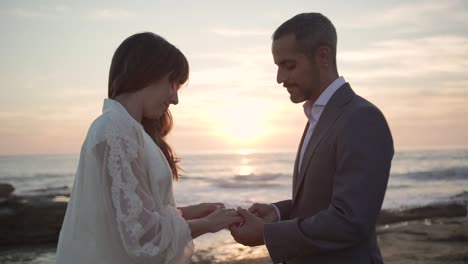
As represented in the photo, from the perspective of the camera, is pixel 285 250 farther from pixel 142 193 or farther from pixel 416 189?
pixel 416 189

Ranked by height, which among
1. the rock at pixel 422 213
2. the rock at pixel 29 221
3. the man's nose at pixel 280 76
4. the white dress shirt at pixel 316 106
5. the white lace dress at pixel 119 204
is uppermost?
the man's nose at pixel 280 76

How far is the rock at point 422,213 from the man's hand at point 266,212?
12.4 metres

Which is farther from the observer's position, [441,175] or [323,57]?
[441,175]

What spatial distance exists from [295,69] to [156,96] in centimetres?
85

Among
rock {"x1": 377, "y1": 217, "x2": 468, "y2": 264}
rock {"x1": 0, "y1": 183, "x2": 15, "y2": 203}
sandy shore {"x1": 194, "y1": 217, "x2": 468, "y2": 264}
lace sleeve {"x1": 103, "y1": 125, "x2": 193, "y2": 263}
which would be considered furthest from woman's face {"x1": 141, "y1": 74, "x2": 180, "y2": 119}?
rock {"x1": 0, "y1": 183, "x2": 15, "y2": 203}

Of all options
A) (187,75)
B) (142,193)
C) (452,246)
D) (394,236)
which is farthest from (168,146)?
(394,236)

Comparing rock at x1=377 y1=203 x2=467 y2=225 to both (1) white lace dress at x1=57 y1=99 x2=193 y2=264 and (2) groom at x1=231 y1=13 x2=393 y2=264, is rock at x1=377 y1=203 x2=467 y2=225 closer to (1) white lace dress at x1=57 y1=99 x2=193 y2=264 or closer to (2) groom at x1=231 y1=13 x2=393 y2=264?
(2) groom at x1=231 y1=13 x2=393 y2=264

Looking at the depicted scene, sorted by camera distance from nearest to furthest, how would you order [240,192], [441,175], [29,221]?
[29,221] → [240,192] → [441,175]

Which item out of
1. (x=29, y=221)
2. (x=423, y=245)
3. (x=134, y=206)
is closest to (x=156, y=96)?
(x=134, y=206)

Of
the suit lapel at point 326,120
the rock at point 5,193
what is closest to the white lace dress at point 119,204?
the suit lapel at point 326,120

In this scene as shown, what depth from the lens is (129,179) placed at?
8.32 feet

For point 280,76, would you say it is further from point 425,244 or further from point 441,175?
point 441,175

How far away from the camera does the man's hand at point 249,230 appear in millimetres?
Answer: 3113

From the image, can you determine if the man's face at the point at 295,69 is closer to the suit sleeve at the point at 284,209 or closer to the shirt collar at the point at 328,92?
the shirt collar at the point at 328,92
